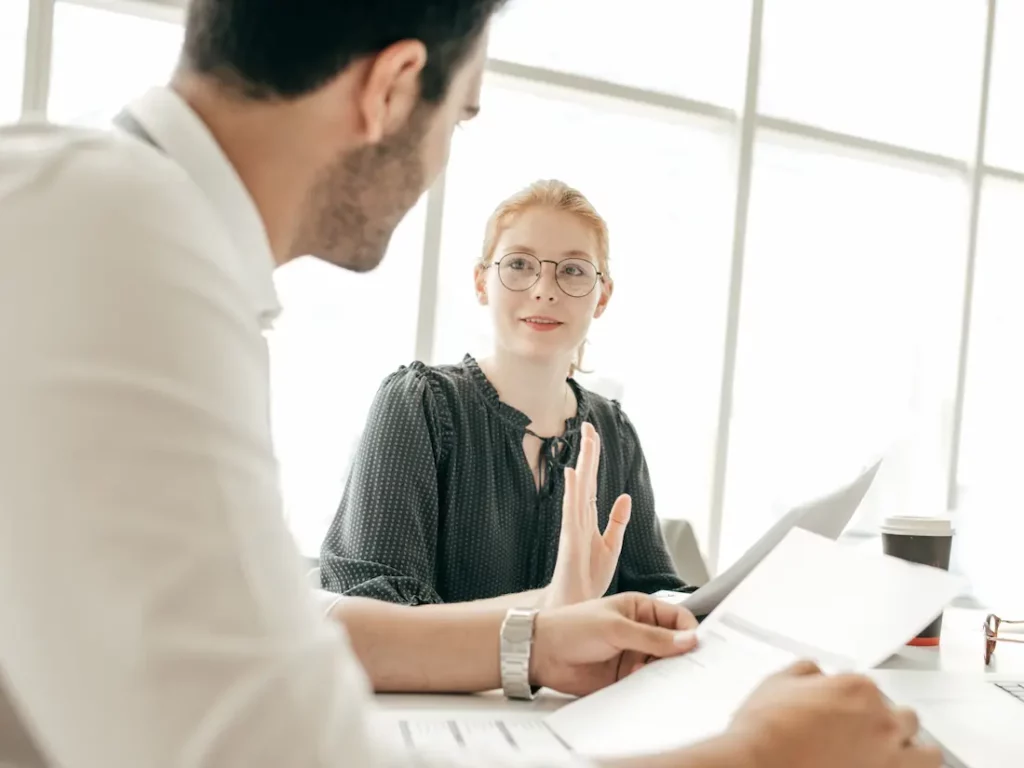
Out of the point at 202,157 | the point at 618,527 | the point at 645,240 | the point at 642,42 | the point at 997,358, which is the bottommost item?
the point at 618,527

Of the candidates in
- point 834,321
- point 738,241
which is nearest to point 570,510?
point 738,241

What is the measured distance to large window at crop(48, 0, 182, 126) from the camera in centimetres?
265

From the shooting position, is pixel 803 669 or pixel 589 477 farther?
pixel 589 477

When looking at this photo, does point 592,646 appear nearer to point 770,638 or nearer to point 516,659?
point 516,659

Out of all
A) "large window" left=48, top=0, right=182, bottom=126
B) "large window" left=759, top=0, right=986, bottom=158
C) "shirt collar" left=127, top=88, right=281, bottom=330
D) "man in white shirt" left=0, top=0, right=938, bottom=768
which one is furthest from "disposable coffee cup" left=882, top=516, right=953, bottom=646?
"large window" left=759, top=0, right=986, bottom=158

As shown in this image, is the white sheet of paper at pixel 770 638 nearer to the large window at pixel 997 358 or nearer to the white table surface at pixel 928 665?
the white table surface at pixel 928 665

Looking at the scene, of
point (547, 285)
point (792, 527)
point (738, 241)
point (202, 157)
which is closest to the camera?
point (202, 157)

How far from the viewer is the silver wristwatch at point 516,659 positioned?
0.97 meters

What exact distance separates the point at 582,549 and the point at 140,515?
92 centimetres

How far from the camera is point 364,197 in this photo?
0.75m

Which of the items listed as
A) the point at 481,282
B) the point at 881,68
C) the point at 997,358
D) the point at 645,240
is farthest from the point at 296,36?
the point at 997,358

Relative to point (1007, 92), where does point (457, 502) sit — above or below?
below

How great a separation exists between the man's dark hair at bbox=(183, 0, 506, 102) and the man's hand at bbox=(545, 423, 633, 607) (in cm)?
79

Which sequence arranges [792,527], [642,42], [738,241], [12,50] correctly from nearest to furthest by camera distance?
[792,527] < [12,50] < [642,42] < [738,241]
